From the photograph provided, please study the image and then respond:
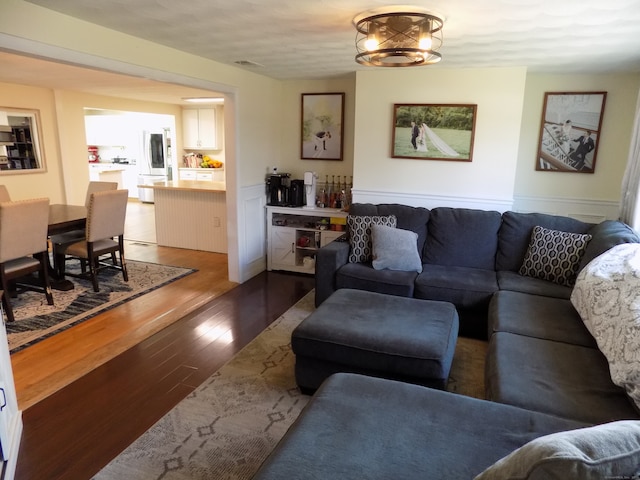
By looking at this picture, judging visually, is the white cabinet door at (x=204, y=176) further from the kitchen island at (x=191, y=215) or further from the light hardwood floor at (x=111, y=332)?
the light hardwood floor at (x=111, y=332)

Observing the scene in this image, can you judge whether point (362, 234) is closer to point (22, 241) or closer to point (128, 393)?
point (128, 393)

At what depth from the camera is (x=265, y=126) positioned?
478cm

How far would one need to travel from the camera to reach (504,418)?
1.55 m

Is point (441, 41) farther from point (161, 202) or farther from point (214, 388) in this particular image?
point (161, 202)

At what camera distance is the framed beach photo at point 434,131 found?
13.0 ft

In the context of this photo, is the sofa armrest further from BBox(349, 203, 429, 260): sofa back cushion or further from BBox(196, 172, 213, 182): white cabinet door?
BBox(196, 172, 213, 182): white cabinet door

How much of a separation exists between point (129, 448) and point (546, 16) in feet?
10.3

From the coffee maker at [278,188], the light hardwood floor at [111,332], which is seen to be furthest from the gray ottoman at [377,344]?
the coffee maker at [278,188]

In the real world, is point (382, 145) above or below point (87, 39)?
below

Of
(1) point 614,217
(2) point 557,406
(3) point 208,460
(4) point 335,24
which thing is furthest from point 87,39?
(1) point 614,217

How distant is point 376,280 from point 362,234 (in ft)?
1.75

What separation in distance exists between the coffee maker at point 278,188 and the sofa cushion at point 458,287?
2027 mm

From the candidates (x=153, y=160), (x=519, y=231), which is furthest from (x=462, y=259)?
(x=153, y=160)

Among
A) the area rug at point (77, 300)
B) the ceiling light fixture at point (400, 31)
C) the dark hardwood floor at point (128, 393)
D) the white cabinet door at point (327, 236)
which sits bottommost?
the dark hardwood floor at point (128, 393)
